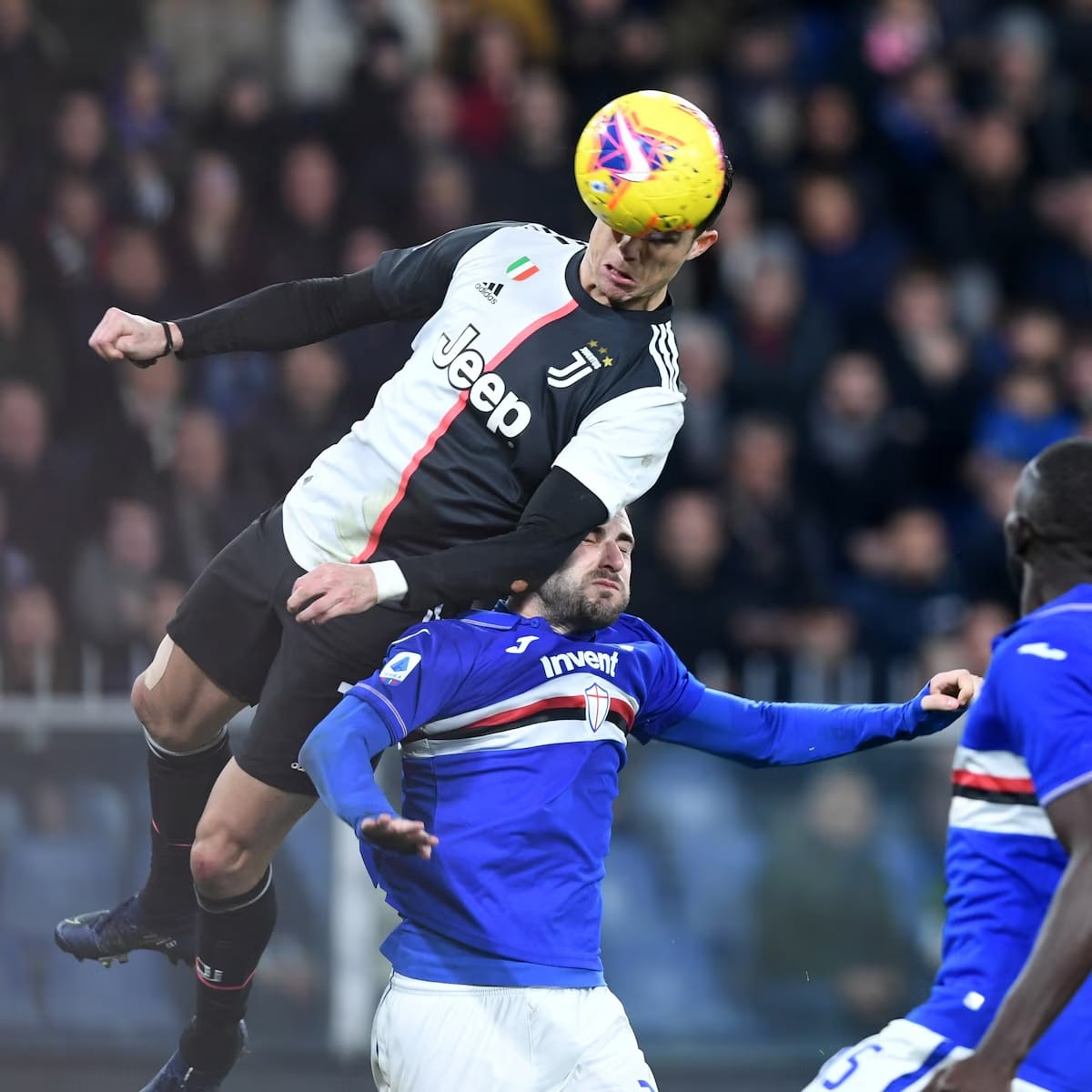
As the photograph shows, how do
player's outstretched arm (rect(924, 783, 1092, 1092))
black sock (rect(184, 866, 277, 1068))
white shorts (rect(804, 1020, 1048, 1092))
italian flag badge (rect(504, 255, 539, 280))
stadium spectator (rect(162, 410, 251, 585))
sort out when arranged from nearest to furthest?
1. player's outstretched arm (rect(924, 783, 1092, 1092))
2. white shorts (rect(804, 1020, 1048, 1092))
3. italian flag badge (rect(504, 255, 539, 280))
4. black sock (rect(184, 866, 277, 1068))
5. stadium spectator (rect(162, 410, 251, 585))

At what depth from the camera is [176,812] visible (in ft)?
17.0

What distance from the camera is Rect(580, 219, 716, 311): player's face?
438 cm

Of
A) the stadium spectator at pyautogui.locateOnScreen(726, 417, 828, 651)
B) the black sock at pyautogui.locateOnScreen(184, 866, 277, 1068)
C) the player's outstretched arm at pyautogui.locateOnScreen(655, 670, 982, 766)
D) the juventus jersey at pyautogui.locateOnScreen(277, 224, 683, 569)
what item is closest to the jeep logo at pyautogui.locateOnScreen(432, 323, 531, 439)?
the juventus jersey at pyautogui.locateOnScreen(277, 224, 683, 569)

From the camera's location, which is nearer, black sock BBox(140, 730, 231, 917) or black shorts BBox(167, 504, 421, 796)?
black shorts BBox(167, 504, 421, 796)

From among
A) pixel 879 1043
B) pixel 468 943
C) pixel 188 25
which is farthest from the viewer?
pixel 188 25

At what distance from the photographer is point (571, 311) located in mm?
4516

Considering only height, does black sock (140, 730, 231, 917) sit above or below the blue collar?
below

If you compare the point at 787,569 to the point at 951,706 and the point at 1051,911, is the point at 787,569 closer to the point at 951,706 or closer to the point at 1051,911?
the point at 951,706

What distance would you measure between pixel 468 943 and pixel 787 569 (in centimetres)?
456

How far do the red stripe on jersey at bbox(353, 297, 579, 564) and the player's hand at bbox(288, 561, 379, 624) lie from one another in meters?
0.35

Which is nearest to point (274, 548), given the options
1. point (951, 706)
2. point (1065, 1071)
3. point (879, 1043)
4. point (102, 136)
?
point (951, 706)

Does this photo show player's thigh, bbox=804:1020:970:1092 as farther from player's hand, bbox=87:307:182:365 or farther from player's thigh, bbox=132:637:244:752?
player's hand, bbox=87:307:182:365

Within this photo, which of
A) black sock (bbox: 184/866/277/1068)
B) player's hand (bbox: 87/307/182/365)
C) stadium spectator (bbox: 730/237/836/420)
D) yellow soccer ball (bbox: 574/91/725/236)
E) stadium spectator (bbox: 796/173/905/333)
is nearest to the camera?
yellow soccer ball (bbox: 574/91/725/236)

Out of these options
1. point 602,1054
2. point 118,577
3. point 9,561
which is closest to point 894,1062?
point 602,1054
